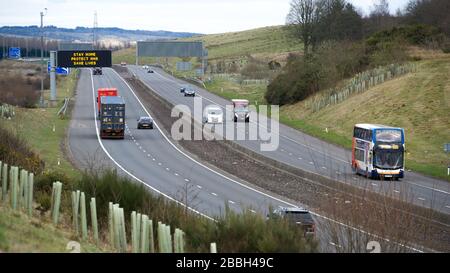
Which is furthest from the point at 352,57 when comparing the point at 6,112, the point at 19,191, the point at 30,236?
the point at 30,236

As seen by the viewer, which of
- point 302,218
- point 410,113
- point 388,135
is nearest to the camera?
point 302,218

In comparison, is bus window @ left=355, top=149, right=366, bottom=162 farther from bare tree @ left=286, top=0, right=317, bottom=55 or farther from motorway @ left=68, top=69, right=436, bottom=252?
bare tree @ left=286, top=0, right=317, bottom=55

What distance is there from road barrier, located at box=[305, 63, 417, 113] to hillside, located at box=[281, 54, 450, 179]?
1.09m

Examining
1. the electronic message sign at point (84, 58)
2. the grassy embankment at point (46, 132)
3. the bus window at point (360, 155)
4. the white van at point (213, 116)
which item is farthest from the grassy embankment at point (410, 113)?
the grassy embankment at point (46, 132)

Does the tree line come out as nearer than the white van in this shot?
No

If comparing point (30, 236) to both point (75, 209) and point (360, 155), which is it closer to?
point (75, 209)

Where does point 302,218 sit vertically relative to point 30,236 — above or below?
below

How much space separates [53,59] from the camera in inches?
3346

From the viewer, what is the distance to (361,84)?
3356 inches

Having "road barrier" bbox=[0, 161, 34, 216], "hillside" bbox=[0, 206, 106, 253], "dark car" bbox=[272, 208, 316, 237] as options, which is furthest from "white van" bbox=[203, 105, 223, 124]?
"hillside" bbox=[0, 206, 106, 253]

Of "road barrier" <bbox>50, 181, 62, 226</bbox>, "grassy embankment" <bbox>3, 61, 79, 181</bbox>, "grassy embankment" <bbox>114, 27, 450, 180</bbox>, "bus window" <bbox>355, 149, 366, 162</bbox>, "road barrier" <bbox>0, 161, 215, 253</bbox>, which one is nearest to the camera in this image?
"road barrier" <bbox>0, 161, 215, 253</bbox>

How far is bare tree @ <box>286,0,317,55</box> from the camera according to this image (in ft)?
405

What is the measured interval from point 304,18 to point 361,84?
135 ft
